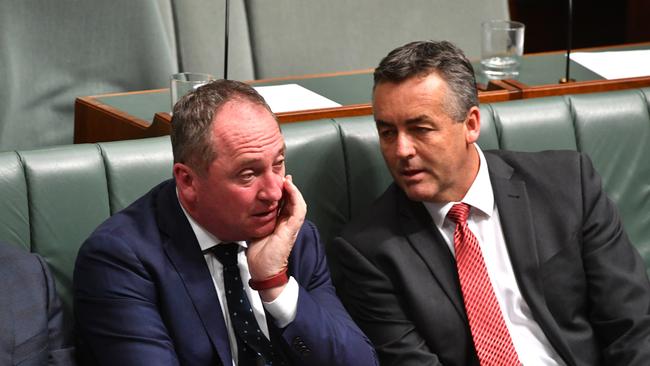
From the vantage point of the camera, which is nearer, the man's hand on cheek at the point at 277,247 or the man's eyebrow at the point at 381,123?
the man's hand on cheek at the point at 277,247

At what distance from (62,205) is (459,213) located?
75 centimetres

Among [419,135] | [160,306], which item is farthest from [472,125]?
[160,306]

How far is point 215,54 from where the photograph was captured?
3.59 metres

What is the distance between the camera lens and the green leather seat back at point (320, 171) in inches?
89.0

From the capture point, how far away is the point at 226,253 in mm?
1961

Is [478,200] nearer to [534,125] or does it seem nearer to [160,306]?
[534,125]

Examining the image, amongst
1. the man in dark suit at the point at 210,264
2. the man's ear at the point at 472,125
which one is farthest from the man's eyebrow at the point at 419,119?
the man in dark suit at the point at 210,264

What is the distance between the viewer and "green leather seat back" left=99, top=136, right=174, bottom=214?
2.12m

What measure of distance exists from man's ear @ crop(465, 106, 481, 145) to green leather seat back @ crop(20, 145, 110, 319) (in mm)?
714

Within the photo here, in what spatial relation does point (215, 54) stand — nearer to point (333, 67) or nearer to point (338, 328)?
point (333, 67)

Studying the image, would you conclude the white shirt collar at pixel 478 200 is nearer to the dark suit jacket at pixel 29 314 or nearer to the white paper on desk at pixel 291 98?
the white paper on desk at pixel 291 98

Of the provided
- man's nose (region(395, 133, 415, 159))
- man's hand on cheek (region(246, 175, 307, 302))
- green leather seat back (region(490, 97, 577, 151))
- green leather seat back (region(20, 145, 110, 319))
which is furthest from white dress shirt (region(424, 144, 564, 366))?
green leather seat back (region(20, 145, 110, 319))

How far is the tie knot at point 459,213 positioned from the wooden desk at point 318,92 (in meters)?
0.42

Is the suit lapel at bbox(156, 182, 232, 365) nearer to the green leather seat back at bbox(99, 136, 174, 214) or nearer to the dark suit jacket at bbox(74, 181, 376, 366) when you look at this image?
the dark suit jacket at bbox(74, 181, 376, 366)
